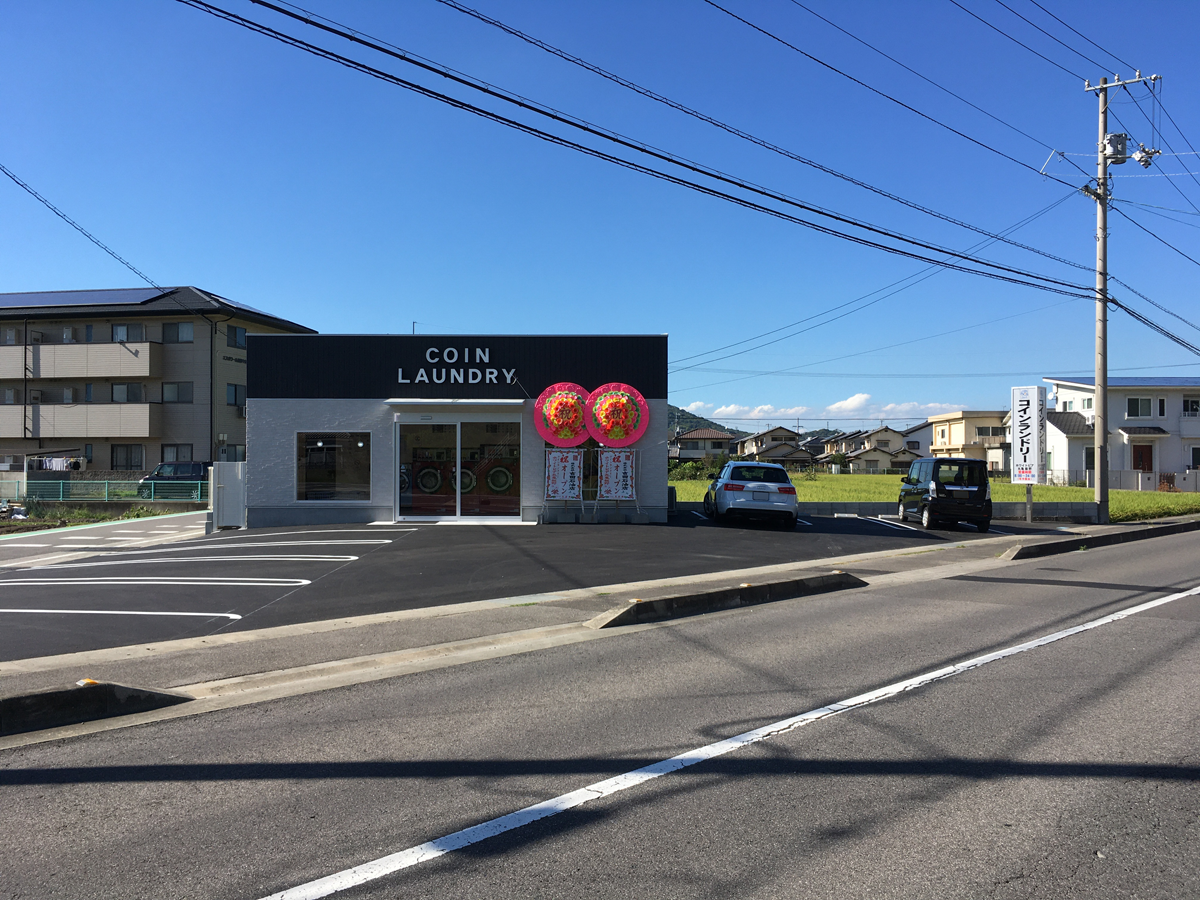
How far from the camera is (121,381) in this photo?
133 feet

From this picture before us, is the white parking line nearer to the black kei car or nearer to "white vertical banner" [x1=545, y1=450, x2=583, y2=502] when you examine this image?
"white vertical banner" [x1=545, y1=450, x2=583, y2=502]

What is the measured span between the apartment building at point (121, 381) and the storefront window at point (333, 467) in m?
23.6

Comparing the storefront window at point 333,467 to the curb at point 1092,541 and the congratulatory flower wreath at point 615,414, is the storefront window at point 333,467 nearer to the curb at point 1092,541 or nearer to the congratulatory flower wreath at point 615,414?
the congratulatory flower wreath at point 615,414

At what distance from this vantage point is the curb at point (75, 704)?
5.50 m

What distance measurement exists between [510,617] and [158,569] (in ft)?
23.8

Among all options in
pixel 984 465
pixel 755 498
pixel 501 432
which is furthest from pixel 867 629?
pixel 984 465

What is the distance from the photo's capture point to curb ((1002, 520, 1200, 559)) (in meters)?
16.0

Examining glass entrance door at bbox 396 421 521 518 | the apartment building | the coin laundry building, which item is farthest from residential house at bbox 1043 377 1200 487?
the apartment building

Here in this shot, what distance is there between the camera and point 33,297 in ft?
144

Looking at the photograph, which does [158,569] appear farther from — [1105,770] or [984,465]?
[984,465]

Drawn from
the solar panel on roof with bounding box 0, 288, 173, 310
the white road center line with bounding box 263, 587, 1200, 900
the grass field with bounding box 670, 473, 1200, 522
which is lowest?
the white road center line with bounding box 263, 587, 1200, 900

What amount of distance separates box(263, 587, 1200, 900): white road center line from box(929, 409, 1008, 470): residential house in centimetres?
6862

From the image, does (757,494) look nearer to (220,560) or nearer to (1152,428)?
(220,560)

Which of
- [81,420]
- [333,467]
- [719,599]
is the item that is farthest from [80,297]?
[719,599]
